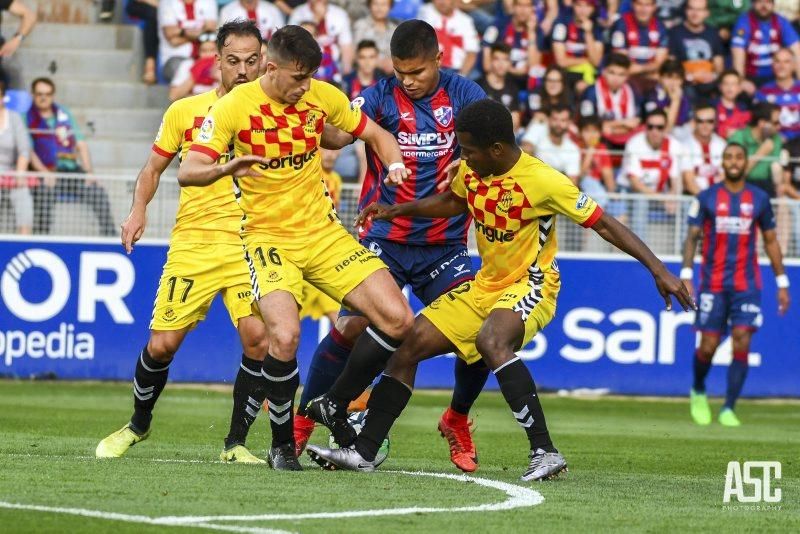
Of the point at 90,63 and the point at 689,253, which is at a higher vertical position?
the point at 90,63

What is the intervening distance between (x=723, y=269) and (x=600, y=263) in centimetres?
223

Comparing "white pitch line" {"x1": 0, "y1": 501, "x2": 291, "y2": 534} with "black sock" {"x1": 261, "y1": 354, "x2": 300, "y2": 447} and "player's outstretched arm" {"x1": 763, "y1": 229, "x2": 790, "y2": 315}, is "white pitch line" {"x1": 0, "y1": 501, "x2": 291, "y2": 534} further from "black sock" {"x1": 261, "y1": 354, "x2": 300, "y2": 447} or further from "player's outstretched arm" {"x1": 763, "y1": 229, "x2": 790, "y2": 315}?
"player's outstretched arm" {"x1": 763, "y1": 229, "x2": 790, "y2": 315}

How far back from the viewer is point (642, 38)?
20.5m

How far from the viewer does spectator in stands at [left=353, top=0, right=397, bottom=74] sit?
19953 mm

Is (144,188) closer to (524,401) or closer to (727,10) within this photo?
(524,401)

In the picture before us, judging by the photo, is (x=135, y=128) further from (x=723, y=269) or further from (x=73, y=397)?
(x=723, y=269)

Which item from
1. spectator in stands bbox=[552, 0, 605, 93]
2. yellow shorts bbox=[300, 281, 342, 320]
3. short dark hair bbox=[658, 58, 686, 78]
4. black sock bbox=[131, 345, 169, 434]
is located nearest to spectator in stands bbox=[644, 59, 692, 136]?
short dark hair bbox=[658, 58, 686, 78]

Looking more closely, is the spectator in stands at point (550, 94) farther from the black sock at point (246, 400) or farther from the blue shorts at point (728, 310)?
the black sock at point (246, 400)

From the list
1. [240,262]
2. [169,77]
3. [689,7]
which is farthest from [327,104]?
[689,7]

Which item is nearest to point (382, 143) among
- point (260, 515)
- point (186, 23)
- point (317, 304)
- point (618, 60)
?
point (260, 515)

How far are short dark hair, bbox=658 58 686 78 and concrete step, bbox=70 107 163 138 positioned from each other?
655 centimetres

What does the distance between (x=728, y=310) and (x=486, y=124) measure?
7.28 meters

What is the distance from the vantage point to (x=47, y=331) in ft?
54.7

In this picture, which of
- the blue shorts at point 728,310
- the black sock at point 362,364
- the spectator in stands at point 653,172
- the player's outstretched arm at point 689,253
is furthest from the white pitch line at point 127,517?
the spectator in stands at point 653,172
